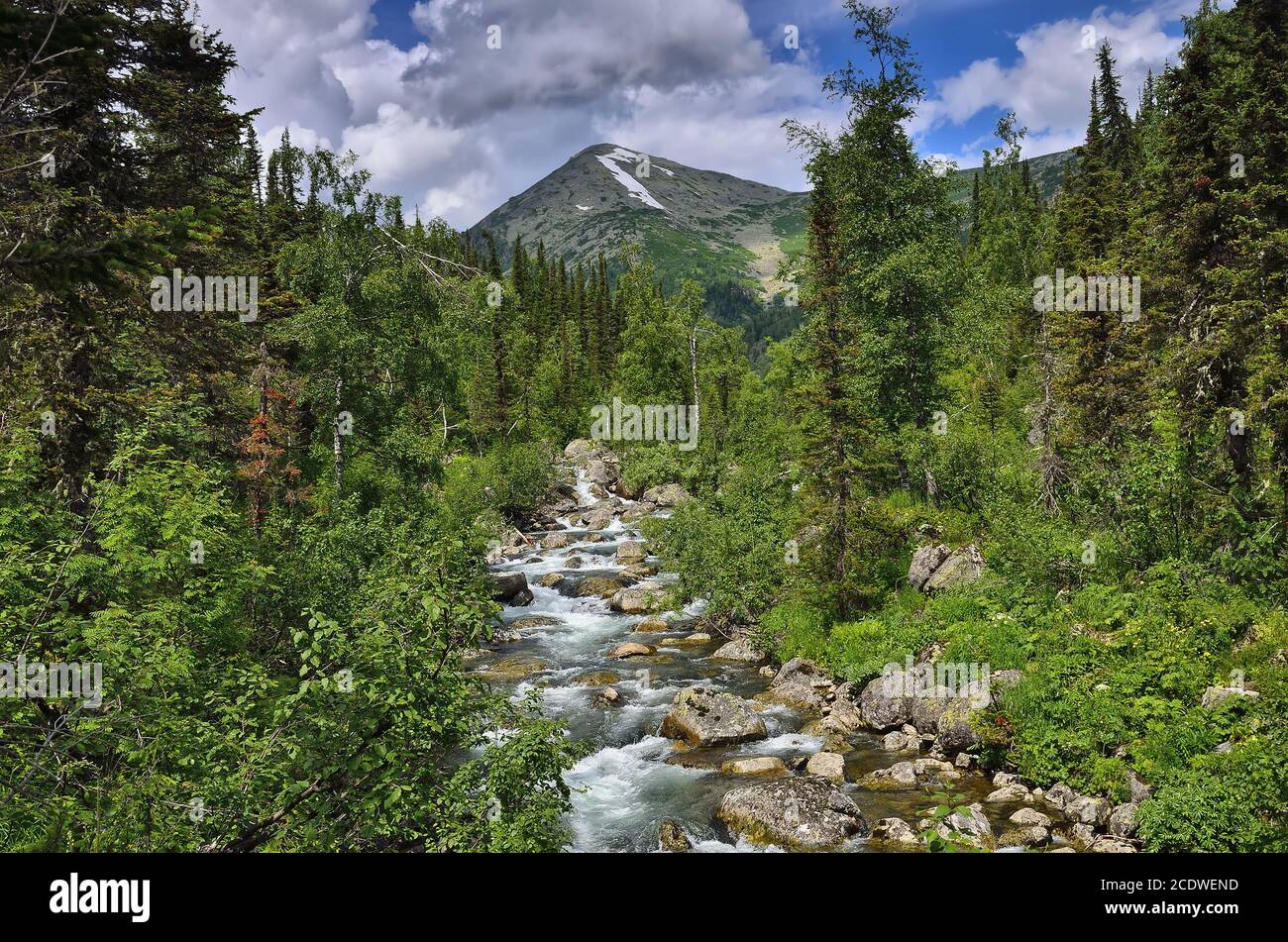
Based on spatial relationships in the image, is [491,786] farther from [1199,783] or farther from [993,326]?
[993,326]

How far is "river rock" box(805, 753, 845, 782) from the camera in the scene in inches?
596

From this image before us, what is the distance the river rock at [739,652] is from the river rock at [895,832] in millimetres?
10665

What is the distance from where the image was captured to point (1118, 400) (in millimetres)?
24500

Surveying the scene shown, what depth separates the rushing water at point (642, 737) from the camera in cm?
1380

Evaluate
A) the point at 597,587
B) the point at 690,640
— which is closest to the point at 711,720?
the point at 690,640

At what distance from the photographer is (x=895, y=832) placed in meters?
12.6

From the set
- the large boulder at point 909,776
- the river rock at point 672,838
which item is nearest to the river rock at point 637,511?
the large boulder at point 909,776

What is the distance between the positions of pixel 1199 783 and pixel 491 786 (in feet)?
33.5

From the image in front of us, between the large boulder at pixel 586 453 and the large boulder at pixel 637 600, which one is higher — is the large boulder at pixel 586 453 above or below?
above

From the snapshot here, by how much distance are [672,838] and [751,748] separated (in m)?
4.67

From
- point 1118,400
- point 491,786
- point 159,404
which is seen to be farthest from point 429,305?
point 1118,400

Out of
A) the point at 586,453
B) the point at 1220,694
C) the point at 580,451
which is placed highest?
the point at 580,451

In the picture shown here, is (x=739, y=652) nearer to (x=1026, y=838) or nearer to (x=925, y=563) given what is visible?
(x=925, y=563)

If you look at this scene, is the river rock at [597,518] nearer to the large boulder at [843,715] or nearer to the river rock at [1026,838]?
the large boulder at [843,715]
